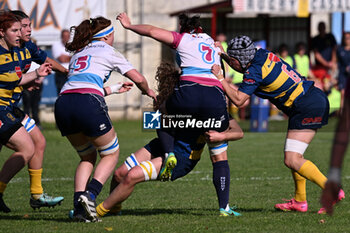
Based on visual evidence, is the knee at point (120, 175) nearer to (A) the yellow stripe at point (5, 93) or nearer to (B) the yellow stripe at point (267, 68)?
(A) the yellow stripe at point (5, 93)

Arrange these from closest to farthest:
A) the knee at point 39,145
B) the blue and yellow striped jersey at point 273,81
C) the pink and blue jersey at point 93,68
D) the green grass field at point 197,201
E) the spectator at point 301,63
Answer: the green grass field at point 197,201
the pink and blue jersey at point 93,68
the blue and yellow striped jersey at point 273,81
the knee at point 39,145
the spectator at point 301,63

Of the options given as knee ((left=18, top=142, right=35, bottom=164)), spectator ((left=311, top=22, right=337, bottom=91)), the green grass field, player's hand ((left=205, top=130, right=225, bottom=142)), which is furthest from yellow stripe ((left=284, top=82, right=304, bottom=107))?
spectator ((left=311, top=22, right=337, bottom=91))

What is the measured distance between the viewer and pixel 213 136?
21.7ft

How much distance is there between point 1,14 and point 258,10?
1339cm

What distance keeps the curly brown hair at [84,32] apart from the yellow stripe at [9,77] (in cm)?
64

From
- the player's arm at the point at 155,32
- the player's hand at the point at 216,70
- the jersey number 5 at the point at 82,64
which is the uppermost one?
the player's arm at the point at 155,32

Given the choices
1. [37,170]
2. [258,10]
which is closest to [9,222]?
[37,170]

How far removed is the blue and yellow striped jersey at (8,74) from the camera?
6.91 meters

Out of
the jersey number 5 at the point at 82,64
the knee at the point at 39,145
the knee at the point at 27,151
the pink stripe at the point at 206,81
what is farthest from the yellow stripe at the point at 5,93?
the pink stripe at the point at 206,81

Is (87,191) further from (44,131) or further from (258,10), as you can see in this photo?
(258,10)

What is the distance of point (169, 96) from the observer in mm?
6832

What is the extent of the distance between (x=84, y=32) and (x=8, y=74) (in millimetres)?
892

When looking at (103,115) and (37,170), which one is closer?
(103,115)

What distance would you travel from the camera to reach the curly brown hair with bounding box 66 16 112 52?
21.9 ft
